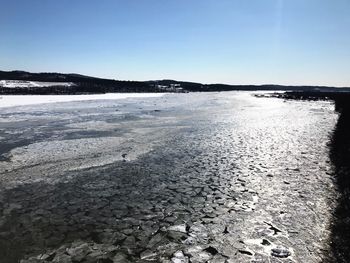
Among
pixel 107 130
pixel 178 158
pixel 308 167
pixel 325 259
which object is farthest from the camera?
pixel 107 130

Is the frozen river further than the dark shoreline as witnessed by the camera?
Yes

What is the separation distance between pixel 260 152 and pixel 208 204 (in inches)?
272

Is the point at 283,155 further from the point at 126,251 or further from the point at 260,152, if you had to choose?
the point at 126,251

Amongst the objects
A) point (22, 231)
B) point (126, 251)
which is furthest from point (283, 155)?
point (22, 231)

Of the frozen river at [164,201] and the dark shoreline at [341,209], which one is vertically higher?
the dark shoreline at [341,209]

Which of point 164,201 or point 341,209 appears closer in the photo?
point 341,209

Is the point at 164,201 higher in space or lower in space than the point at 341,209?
lower

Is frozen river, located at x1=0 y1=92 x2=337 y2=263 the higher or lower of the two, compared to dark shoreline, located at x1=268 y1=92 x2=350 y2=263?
lower

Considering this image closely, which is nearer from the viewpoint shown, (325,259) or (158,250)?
(325,259)

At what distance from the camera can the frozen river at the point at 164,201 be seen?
620 cm

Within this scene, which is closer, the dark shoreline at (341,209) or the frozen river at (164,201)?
the dark shoreline at (341,209)

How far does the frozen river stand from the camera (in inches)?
244

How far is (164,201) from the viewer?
873cm

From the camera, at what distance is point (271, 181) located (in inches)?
409
